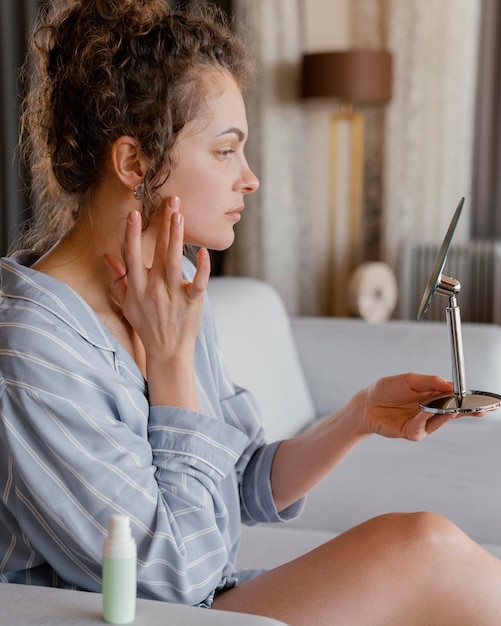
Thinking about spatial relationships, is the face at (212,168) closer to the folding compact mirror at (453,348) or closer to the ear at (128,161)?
the ear at (128,161)

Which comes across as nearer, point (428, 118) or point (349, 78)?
point (349, 78)

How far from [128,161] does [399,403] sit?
0.49m

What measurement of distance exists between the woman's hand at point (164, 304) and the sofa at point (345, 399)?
56cm

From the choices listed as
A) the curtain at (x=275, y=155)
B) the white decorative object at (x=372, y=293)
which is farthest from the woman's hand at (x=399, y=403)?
the curtain at (x=275, y=155)

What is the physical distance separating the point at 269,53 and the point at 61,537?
11.4ft

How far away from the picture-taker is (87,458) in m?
A: 1.01

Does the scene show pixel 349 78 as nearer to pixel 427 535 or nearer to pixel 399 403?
pixel 399 403

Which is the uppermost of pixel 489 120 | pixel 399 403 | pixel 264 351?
pixel 489 120

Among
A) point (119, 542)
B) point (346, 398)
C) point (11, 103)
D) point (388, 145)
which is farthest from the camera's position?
point (388, 145)

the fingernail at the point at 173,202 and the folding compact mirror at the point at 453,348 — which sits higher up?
the fingernail at the point at 173,202

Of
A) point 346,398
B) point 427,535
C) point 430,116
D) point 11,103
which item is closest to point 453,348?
point 427,535

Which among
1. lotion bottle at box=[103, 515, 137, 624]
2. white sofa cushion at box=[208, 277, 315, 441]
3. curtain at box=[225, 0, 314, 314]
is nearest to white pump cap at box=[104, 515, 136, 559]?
lotion bottle at box=[103, 515, 137, 624]

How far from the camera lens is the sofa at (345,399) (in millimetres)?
1887

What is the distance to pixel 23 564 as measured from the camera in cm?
108
